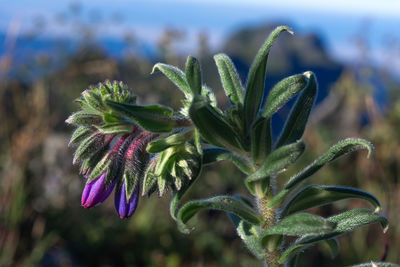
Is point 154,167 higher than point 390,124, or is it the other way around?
point 154,167

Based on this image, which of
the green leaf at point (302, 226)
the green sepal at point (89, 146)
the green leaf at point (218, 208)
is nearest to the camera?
→ the green leaf at point (302, 226)

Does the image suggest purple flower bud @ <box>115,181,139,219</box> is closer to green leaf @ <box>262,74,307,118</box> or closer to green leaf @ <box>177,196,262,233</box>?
green leaf @ <box>177,196,262,233</box>

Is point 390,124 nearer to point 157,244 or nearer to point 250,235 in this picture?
point 157,244

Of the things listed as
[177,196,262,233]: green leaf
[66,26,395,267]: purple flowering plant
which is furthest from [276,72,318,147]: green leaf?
[177,196,262,233]: green leaf

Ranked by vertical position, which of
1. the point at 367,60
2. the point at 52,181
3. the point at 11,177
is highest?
the point at 367,60

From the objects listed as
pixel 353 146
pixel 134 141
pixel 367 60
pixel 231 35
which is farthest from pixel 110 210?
pixel 231 35

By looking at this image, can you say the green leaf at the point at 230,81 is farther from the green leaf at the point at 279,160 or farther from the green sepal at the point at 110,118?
the green sepal at the point at 110,118

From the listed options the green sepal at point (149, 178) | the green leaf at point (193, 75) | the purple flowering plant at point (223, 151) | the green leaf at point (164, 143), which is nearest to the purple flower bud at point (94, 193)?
the purple flowering plant at point (223, 151)
